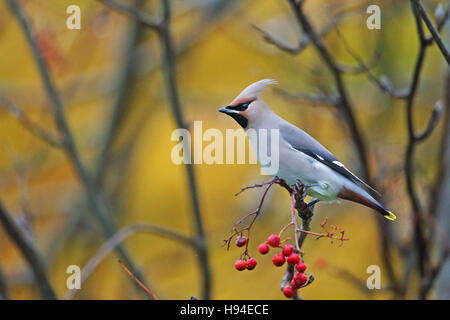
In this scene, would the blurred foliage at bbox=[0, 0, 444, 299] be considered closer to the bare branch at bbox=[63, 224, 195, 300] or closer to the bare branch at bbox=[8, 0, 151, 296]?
the bare branch at bbox=[8, 0, 151, 296]

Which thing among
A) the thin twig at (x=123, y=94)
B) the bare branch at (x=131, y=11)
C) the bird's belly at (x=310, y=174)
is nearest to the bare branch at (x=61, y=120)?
the bare branch at (x=131, y=11)

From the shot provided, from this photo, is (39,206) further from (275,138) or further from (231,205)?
(275,138)

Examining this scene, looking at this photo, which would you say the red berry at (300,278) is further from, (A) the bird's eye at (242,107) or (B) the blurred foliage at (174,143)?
(B) the blurred foliage at (174,143)

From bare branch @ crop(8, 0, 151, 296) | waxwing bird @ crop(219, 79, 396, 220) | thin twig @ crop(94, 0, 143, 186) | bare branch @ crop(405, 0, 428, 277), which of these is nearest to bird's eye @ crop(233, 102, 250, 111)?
waxwing bird @ crop(219, 79, 396, 220)

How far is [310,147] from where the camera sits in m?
1.12

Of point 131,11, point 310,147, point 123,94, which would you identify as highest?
point 123,94

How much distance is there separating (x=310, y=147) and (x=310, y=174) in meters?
0.05

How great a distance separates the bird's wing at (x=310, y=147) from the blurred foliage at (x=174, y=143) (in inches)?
64.8

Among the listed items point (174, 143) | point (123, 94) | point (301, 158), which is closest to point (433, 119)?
point (301, 158)

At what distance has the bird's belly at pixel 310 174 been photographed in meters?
1.08

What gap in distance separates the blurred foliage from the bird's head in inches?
66.4

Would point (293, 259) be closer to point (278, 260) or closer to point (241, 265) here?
point (278, 260)

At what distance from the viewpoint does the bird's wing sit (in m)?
1.11

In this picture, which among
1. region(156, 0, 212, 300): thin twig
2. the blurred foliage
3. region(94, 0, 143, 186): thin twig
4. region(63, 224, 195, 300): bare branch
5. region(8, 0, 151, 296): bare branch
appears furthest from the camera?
region(94, 0, 143, 186): thin twig
